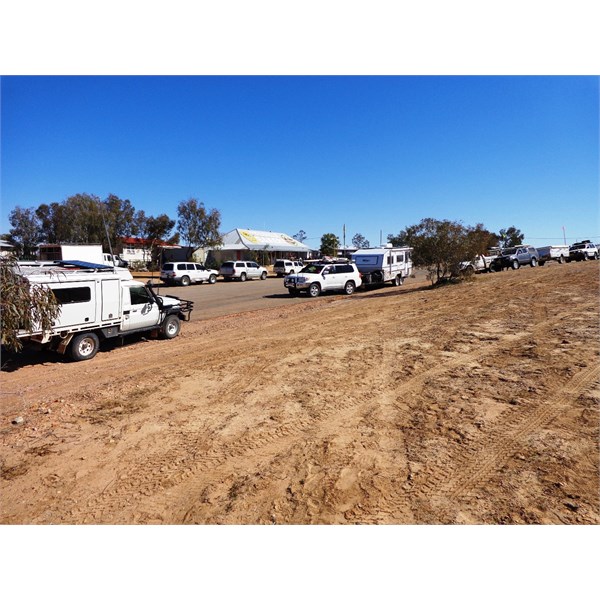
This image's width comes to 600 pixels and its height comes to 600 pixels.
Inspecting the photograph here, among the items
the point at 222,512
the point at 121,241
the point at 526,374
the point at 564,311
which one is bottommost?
the point at 222,512

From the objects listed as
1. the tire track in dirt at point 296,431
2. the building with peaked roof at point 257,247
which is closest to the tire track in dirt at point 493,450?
the tire track in dirt at point 296,431

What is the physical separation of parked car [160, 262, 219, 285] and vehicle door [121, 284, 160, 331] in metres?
19.2

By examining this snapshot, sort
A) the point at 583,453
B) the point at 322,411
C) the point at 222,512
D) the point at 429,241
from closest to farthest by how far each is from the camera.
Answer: the point at 222,512 → the point at 583,453 → the point at 322,411 → the point at 429,241

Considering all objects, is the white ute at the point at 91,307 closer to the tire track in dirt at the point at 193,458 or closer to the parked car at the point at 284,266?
the tire track in dirt at the point at 193,458

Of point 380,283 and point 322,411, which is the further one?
point 380,283

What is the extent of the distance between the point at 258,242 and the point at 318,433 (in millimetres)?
49731

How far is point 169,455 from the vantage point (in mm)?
4109

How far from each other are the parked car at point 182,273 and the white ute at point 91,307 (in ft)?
62.6

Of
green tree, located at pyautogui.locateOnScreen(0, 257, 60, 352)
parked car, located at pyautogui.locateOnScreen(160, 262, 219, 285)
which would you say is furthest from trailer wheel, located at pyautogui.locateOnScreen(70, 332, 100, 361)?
parked car, located at pyautogui.locateOnScreen(160, 262, 219, 285)

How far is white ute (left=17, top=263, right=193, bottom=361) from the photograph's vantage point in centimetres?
797

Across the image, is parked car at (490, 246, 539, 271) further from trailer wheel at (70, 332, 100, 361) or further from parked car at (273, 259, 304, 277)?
trailer wheel at (70, 332, 100, 361)

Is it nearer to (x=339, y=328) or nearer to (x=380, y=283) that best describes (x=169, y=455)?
(x=339, y=328)

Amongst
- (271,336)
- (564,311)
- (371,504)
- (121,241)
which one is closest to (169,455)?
(371,504)

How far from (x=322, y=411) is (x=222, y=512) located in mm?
2159
